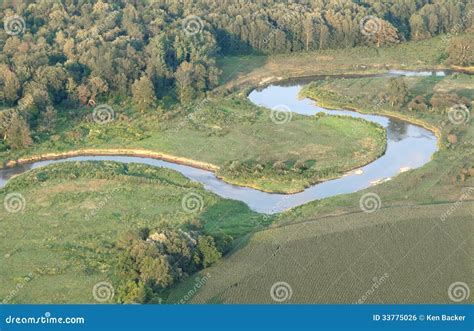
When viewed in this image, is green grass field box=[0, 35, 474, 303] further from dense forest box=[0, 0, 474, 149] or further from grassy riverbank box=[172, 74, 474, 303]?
dense forest box=[0, 0, 474, 149]

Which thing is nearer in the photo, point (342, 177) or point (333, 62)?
point (342, 177)

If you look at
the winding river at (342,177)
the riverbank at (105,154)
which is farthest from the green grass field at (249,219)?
the winding river at (342,177)

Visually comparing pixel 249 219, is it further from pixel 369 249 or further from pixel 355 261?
pixel 355 261

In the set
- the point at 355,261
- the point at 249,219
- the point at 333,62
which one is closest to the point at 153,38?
the point at 333,62

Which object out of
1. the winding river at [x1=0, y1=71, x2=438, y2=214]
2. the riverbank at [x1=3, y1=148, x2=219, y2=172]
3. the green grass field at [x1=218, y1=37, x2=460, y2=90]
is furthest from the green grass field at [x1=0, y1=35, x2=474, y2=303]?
the green grass field at [x1=218, y1=37, x2=460, y2=90]

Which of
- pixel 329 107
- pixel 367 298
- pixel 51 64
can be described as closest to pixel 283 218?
pixel 367 298

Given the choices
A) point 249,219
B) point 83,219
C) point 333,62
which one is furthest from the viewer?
point 333,62
